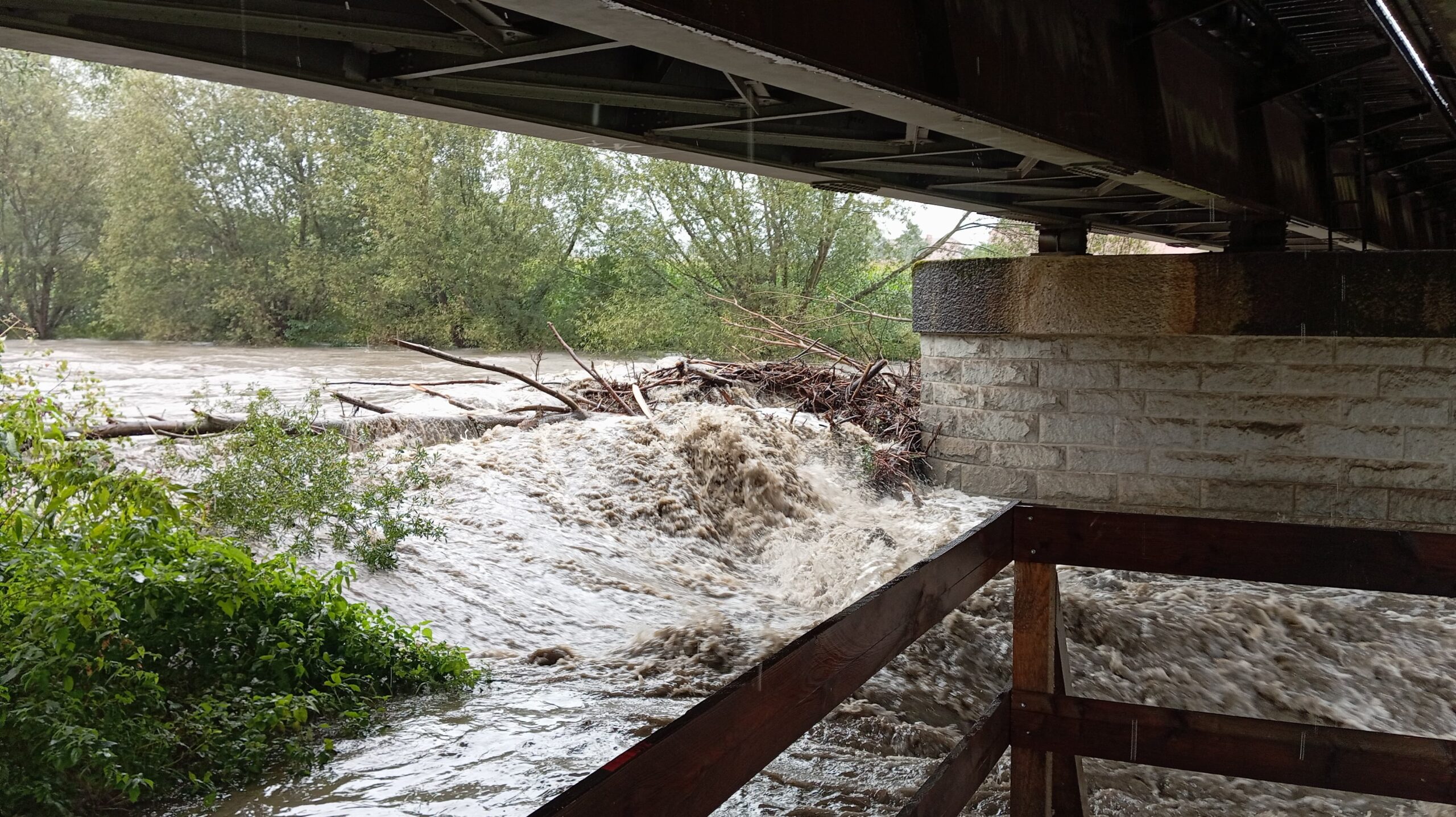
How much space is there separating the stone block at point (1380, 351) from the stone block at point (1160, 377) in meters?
Result: 1.17

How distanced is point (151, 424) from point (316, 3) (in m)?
6.39

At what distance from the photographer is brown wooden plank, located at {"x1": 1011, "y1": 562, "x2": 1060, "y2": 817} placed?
3.13 m

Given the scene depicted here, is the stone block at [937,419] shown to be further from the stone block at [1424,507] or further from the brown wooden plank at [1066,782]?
the brown wooden plank at [1066,782]

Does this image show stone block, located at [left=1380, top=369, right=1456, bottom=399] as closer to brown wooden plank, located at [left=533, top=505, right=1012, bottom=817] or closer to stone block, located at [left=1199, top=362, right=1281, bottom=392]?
stone block, located at [left=1199, top=362, right=1281, bottom=392]

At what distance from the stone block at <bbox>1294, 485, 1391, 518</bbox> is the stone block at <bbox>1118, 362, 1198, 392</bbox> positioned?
4.26ft

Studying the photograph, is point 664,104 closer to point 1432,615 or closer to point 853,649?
point 853,649

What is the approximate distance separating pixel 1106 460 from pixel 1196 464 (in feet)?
2.53

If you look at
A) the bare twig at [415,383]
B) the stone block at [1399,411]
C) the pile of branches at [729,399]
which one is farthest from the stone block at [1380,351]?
the bare twig at [415,383]

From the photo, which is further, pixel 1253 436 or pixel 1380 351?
pixel 1253 436

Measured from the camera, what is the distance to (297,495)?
6.84 metres

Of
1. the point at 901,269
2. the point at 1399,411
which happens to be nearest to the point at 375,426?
the point at 1399,411

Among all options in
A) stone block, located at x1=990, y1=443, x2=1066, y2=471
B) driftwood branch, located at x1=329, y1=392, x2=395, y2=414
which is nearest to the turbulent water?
stone block, located at x1=990, y1=443, x2=1066, y2=471

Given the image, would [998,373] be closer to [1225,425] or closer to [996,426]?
[996,426]

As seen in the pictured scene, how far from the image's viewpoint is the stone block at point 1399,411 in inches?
331
